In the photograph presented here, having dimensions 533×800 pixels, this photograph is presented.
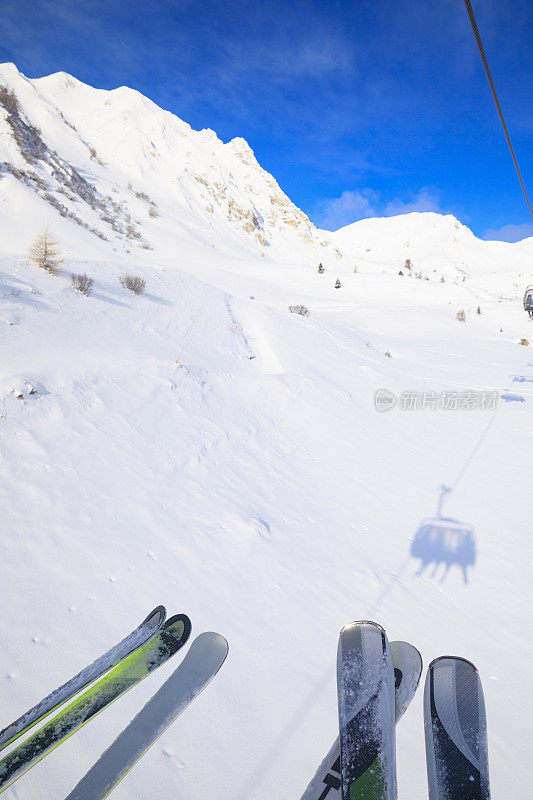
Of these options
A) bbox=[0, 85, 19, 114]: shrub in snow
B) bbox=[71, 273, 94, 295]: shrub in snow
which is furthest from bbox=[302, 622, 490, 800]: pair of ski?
bbox=[0, 85, 19, 114]: shrub in snow

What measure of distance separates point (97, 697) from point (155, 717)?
1.36 ft

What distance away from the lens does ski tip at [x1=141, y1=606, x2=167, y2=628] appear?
2.60m

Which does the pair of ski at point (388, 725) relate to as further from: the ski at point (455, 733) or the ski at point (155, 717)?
the ski at point (155, 717)

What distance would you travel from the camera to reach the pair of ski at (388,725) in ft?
5.41

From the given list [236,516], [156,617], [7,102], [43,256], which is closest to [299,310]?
[43,256]

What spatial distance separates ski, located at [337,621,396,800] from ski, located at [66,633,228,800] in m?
0.97

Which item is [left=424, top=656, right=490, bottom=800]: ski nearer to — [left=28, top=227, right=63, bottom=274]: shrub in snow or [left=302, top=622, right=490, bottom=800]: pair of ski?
[left=302, top=622, right=490, bottom=800]: pair of ski

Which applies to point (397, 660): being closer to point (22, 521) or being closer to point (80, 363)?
point (22, 521)

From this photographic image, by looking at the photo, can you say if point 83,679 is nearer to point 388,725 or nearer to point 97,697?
point 97,697

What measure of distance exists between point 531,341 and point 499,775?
21788mm

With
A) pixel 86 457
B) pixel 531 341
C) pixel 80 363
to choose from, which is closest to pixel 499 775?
pixel 86 457

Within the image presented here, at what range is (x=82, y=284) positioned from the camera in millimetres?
8766

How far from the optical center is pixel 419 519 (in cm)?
497

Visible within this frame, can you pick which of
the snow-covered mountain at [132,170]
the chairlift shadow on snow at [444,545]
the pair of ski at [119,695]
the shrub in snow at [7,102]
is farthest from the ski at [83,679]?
the shrub in snow at [7,102]
